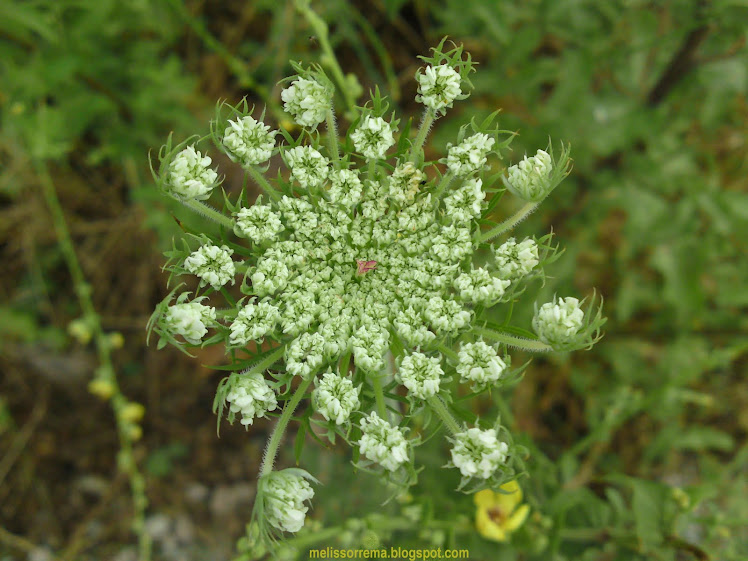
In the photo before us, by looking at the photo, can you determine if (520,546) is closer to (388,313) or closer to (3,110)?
(388,313)

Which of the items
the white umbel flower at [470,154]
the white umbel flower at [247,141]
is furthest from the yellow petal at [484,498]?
the white umbel flower at [247,141]

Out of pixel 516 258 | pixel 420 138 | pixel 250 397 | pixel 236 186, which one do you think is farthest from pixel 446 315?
pixel 236 186

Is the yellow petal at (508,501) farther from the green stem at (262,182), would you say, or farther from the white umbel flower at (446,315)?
the green stem at (262,182)

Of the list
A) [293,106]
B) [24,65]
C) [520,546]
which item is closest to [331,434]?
[293,106]

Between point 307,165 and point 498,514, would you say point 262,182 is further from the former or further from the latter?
point 498,514

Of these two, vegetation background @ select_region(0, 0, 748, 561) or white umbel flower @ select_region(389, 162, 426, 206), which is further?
vegetation background @ select_region(0, 0, 748, 561)

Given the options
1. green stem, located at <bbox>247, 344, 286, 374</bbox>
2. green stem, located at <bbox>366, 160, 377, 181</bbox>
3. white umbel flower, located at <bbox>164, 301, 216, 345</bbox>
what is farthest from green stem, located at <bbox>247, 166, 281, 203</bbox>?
green stem, located at <bbox>247, 344, 286, 374</bbox>

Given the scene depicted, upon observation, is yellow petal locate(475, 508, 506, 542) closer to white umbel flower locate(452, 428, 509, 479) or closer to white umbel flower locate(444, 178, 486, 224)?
white umbel flower locate(452, 428, 509, 479)
